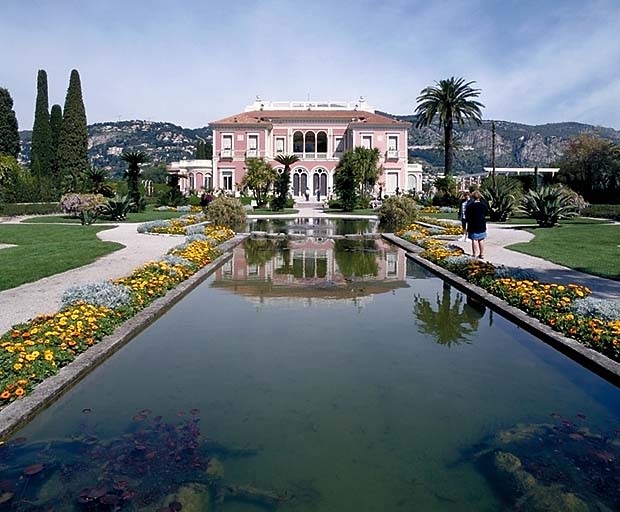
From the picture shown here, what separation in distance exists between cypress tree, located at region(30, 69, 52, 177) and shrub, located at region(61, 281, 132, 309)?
44.2m

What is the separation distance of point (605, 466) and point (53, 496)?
3110 mm

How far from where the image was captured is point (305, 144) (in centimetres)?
5872

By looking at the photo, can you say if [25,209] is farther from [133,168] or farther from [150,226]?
[150,226]

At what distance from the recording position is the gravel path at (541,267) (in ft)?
27.3

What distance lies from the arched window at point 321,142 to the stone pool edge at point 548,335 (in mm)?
49756

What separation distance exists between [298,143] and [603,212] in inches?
1405

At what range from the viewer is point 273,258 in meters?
13.0

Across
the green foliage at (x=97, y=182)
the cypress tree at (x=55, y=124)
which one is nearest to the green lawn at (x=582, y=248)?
the green foliage at (x=97, y=182)

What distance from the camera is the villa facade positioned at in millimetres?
54406

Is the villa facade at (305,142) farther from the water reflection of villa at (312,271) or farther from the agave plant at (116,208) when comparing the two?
the water reflection of villa at (312,271)

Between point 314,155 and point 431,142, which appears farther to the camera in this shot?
Answer: point 431,142

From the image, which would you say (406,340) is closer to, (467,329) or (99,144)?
(467,329)

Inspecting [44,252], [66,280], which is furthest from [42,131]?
[66,280]

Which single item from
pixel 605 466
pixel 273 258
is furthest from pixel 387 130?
pixel 605 466
